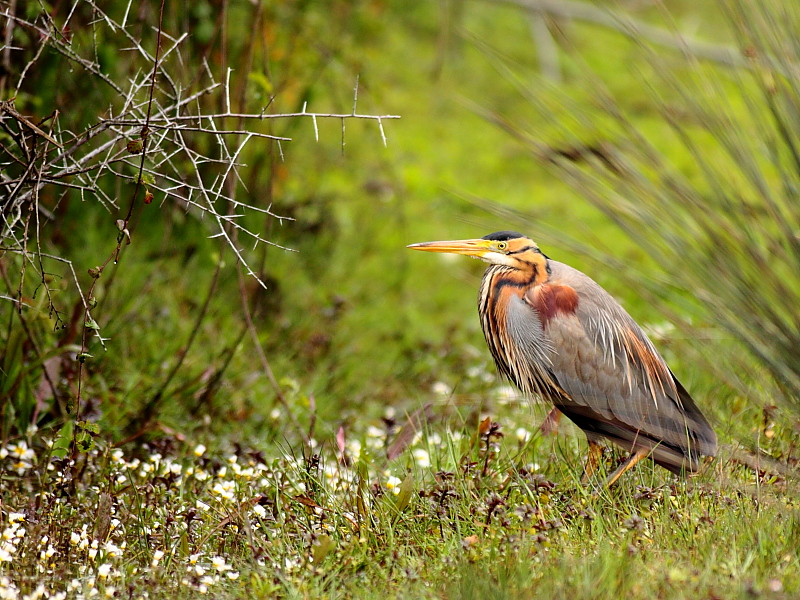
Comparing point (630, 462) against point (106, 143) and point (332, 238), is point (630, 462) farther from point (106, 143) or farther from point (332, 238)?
point (332, 238)

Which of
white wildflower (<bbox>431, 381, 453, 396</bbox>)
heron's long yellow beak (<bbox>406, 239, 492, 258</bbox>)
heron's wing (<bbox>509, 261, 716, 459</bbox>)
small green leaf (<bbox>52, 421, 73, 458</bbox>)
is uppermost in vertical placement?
heron's long yellow beak (<bbox>406, 239, 492, 258</bbox>)

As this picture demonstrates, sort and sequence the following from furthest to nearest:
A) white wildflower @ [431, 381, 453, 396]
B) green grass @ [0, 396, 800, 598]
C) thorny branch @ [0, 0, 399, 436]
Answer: white wildflower @ [431, 381, 453, 396], thorny branch @ [0, 0, 399, 436], green grass @ [0, 396, 800, 598]

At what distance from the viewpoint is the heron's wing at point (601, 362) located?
350 centimetres

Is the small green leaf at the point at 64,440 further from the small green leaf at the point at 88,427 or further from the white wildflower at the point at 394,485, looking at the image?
the white wildflower at the point at 394,485

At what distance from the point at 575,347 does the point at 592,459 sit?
446 millimetres

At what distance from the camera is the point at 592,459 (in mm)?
3350

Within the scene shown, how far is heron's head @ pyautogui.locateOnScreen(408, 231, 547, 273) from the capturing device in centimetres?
357

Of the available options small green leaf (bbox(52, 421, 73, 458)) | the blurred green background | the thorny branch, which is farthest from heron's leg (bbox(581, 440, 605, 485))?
small green leaf (bbox(52, 421, 73, 458))

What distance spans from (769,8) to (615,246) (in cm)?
552

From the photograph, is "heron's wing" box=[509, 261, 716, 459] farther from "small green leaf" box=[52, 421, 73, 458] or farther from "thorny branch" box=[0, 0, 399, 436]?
"small green leaf" box=[52, 421, 73, 458]

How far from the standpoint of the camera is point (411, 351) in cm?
575

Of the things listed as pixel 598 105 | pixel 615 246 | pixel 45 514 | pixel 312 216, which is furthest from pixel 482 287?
pixel 615 246

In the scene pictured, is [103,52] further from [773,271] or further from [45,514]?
[773,271]

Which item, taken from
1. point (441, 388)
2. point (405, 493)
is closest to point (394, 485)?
point (405, 493)
